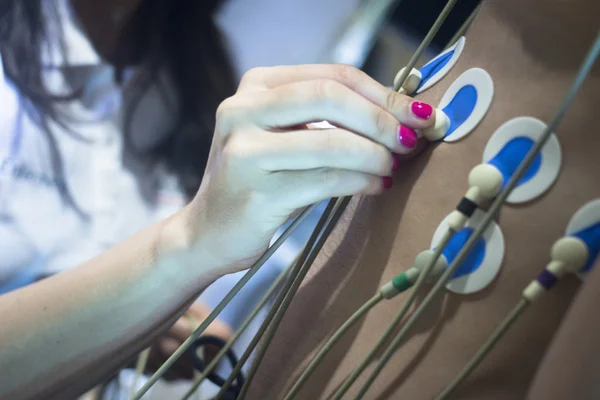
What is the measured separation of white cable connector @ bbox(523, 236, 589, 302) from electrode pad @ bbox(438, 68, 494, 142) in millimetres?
126

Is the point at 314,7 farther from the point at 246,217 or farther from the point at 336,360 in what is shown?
the point at 336,360

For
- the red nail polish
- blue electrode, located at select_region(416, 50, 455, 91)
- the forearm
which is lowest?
the forearm

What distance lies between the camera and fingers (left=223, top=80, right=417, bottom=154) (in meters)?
0.44

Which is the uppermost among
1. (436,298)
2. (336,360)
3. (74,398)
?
(436,298)

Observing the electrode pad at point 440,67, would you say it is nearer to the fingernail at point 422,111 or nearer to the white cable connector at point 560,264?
the fingernail at point 422,111

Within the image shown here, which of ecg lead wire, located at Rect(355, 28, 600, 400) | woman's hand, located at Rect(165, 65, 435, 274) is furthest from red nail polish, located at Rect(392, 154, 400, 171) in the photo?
ecg lead wire, located at Rect(355, 28, 600, 400)

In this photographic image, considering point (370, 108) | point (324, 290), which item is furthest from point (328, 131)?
point (324, 290)

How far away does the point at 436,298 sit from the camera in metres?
0.41

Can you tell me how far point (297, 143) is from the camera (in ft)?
1.51

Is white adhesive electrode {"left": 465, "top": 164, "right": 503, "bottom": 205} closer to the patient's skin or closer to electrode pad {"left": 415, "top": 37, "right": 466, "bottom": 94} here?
the patient's skin

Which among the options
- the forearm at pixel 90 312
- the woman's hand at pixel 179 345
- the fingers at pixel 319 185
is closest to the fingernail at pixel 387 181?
the fingers at pixel 319 185

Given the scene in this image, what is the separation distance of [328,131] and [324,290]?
0.17m

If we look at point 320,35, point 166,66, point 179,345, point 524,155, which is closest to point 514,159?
point 524,155

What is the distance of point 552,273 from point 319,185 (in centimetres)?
22
